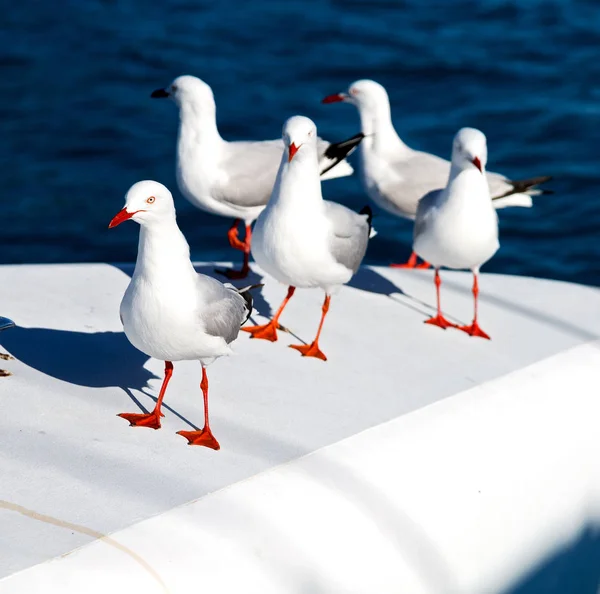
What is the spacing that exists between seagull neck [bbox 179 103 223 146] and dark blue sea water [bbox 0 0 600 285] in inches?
119

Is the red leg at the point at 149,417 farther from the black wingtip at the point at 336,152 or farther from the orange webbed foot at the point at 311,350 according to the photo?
the black wingtip at the point at 336,152

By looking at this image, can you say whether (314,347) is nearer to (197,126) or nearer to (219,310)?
(219,310)

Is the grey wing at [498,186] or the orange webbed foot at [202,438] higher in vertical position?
the grey wing at [498,186]

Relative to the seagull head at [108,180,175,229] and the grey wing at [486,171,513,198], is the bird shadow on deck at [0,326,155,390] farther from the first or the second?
the grey wing at [486,171,513,198]

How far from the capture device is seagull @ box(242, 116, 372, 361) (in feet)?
14.6

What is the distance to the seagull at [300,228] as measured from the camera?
4.45m

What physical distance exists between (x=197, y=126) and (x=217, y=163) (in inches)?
8.3

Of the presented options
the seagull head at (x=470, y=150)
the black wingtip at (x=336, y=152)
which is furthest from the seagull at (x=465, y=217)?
the black wingtip at (x=336, y=152)

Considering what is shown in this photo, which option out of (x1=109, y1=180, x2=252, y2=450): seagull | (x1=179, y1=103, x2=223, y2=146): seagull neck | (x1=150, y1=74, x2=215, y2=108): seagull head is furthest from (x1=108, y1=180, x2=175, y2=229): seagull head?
(x1=150, y1=74, x2=215, y2=108): seagull head

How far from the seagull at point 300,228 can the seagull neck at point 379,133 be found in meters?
2.21

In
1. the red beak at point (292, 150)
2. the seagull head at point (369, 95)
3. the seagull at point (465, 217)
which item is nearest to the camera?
the red beak at point (292, 150)

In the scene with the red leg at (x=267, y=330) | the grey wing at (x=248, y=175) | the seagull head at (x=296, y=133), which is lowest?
the red leg at (x=267, y=330)

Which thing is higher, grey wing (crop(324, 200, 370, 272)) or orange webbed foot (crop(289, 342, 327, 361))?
grey wing (crop(324, 200, 370, 272))

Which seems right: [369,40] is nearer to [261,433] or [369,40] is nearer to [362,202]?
[362,202]
